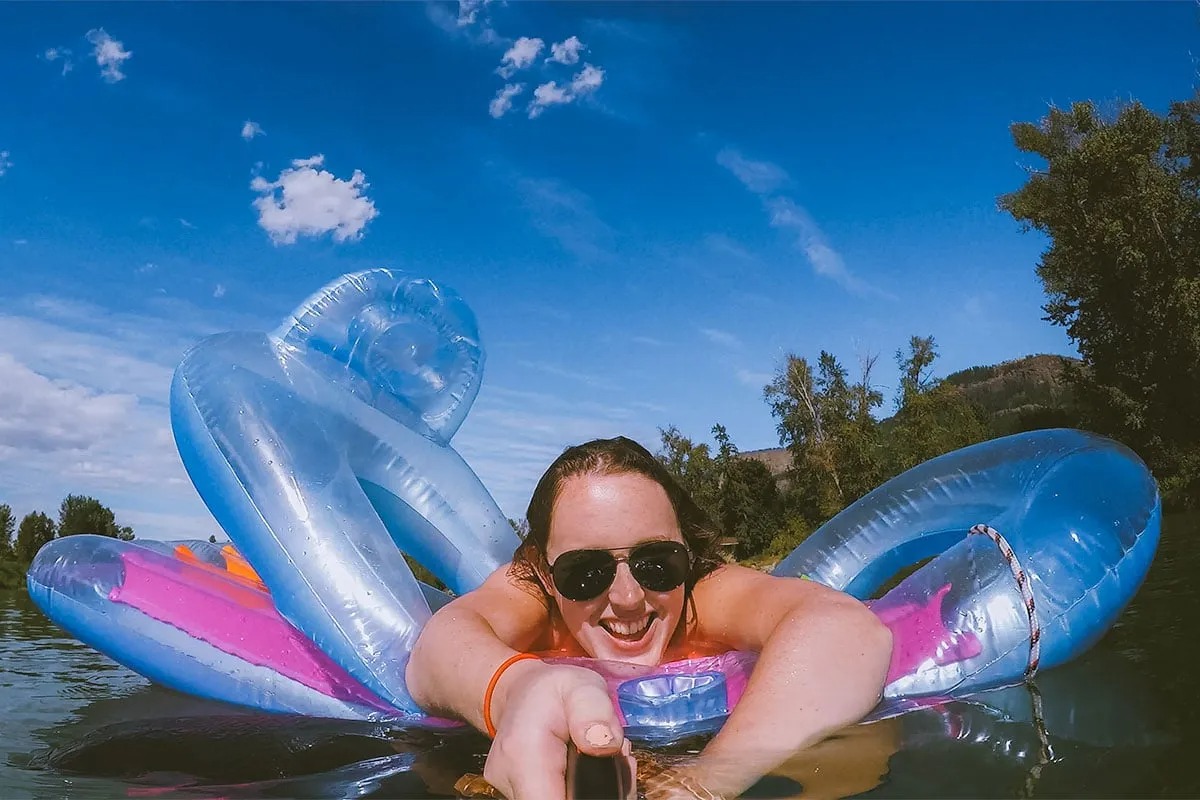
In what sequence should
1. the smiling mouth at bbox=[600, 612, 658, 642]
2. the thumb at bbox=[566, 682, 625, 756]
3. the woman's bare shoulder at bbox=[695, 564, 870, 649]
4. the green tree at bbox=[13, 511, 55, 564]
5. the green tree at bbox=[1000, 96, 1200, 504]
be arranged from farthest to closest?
the green tree at bbox=[13, 511, 55, 564] < the green tree at bbox=[1000, 96, 1200, 504] < the smiling mouth at bbox=[600, 612, 658, 642] < the woman's bare shoulder at bbox=[695, 564, 870, 649] < the thumb at bbox=[566, 682, 625, 756]

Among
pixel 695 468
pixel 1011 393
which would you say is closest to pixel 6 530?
pixel 695 468

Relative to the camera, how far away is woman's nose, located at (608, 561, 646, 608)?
105 inches

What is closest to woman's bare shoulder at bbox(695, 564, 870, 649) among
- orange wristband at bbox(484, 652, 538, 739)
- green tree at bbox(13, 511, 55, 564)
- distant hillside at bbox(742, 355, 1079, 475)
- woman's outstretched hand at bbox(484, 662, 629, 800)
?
orange wristband at bbox(484, 652, 538, 739)

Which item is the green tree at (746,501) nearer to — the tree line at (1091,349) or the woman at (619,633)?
the tree line at (1091,349)

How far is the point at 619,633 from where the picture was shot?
281 cm

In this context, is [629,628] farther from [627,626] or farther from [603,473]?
[603,473]

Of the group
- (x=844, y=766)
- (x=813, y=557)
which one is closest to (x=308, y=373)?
(x=813, y=557)

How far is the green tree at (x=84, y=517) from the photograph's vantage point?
21.6 m

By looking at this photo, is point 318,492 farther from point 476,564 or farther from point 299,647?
point 476,564

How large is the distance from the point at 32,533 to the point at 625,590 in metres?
25.8

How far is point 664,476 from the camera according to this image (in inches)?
118

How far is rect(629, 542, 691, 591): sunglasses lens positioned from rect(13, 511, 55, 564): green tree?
82.1 feet

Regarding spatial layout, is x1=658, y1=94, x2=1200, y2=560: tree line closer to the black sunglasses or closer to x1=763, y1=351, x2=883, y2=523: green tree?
x1=763, y1=351, x2=883, y2=523: green tree

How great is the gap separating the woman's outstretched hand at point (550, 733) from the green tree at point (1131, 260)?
61.4 ft
